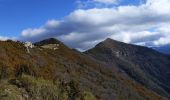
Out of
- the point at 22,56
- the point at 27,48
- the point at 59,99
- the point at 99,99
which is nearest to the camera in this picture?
the point at 59,99

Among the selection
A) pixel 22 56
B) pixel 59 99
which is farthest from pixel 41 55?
pixel 59 99

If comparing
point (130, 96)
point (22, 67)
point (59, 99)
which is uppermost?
point (22, 67)

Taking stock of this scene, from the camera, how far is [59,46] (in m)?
175

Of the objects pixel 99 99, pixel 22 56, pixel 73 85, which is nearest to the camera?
pixel 73 85

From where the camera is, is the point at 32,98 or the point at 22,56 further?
the point at 22,56

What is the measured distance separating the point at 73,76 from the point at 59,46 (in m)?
62.9

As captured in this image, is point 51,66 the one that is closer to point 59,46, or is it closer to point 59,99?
point 59,99

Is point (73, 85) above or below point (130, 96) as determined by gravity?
above

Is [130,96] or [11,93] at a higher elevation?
[11,93]

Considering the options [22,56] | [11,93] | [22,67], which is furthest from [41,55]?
[11,93]

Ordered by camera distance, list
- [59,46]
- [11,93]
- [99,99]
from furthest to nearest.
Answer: [59,46] < [99,99] < [11,93]

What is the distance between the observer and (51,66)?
113938 millimetres

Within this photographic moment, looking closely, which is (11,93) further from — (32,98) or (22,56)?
(22,56)

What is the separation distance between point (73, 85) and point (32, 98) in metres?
19.7
